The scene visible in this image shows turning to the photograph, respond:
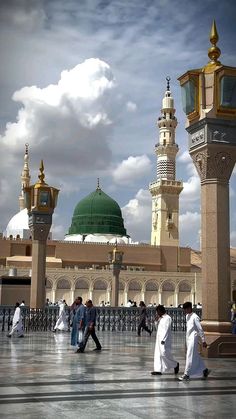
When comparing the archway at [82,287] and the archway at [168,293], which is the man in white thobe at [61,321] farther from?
the archway at [168,293]

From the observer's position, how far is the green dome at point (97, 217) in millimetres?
60219

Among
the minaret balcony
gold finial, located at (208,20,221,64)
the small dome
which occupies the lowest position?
gold finial, located at (208,20,221,64)

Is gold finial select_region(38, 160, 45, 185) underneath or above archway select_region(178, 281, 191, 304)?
above

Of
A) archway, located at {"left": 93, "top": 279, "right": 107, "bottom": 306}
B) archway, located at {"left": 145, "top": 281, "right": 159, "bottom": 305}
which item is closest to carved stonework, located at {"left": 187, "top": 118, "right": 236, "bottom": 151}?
archway, located at {"left": 93, "top": 279, "right": 107, "bottom": 306}

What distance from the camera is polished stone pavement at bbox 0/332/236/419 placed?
4348 mm

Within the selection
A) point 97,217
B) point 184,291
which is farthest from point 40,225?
point 97,217

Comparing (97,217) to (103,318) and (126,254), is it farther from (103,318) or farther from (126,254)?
(103,318)

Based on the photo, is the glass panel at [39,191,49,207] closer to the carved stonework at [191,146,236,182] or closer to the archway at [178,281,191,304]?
the carved stonework at [191,146,236,182]

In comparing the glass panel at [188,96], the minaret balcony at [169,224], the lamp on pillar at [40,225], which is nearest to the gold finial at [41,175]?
the lamp on pillar at [40,225]

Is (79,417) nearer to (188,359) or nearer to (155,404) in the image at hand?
(155,404)

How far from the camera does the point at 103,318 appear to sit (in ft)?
59.0

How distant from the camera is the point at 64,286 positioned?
46.8 meters

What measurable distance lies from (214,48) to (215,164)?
2.11 m

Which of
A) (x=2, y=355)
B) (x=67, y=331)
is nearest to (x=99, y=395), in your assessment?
(x=2, y=355)
